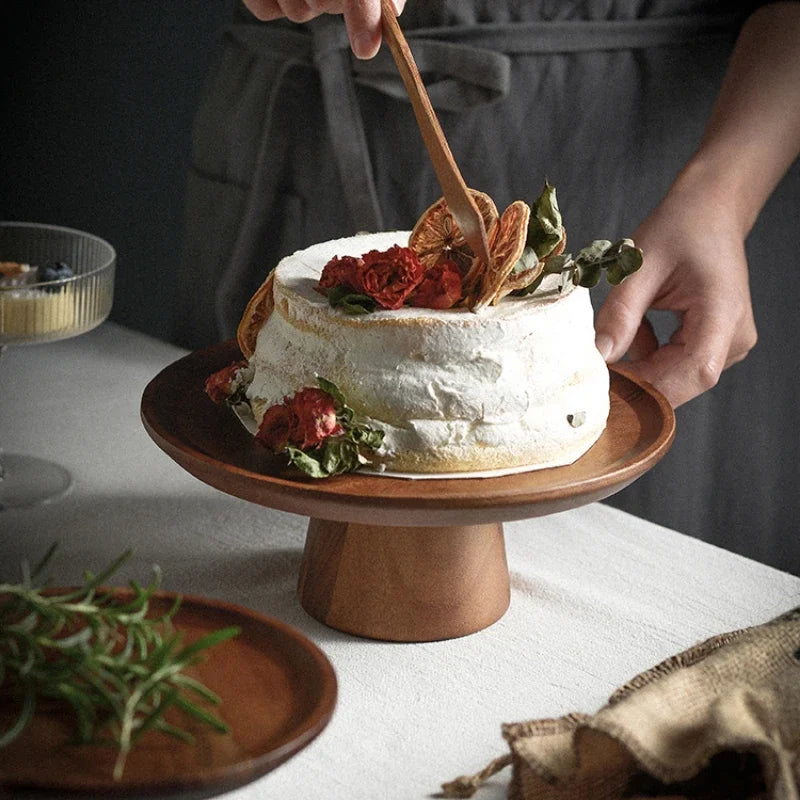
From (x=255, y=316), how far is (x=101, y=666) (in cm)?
49

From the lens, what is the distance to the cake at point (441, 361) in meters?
0.96

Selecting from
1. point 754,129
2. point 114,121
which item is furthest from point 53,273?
point 114,121

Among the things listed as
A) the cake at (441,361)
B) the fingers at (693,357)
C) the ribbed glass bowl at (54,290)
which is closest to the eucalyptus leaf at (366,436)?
the cake at (441,361)

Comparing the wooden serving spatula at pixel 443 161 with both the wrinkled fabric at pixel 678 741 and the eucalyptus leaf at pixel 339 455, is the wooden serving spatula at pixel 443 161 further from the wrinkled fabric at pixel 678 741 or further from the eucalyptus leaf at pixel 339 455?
the wrinkled fabric at pixel 678 741

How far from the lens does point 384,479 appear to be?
944 millimetres

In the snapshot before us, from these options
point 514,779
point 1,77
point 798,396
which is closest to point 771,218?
point 798,396

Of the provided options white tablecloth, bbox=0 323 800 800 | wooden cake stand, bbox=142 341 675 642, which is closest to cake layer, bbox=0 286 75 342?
white tablecloth, bbox=0 323 800 800

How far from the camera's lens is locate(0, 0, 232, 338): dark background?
8.89 feet

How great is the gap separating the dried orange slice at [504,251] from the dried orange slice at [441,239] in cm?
5

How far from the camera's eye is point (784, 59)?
1458mm

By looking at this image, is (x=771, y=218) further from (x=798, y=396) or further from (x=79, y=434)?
(x=79, y=434)

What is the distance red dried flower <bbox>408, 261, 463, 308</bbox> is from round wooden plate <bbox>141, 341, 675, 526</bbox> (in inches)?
5.8

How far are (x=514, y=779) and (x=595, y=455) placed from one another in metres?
0.31

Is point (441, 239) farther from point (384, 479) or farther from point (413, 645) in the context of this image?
point (413, 645)
